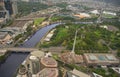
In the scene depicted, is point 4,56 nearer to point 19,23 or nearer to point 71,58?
point 71,58

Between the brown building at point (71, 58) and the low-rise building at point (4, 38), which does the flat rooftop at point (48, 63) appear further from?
the low-rise building at point (4, 38)

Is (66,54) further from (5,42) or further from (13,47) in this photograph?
(5,42)

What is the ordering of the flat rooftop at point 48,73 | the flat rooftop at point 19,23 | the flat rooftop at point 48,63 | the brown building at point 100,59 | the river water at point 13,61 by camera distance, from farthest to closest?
the flat rooftop at point 19,23, the brown building at point 100,59, the river water at point 13,61, the flat rooftop at point 48,63, the flat rooftop at point 48,73

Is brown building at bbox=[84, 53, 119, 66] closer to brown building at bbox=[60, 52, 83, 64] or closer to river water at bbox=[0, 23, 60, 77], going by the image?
brown building at bbox=[60, 52, 83, 64]

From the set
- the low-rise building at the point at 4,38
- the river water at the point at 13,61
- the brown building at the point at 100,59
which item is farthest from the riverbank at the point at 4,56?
the brown building at the point at 100,59

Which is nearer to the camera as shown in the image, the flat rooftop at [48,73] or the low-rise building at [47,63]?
the flat rooftop at [48,73]

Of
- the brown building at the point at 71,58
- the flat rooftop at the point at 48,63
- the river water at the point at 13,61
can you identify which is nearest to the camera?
the flat rooftop at the point at 48,63

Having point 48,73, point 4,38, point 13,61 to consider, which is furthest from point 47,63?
point 4,38
